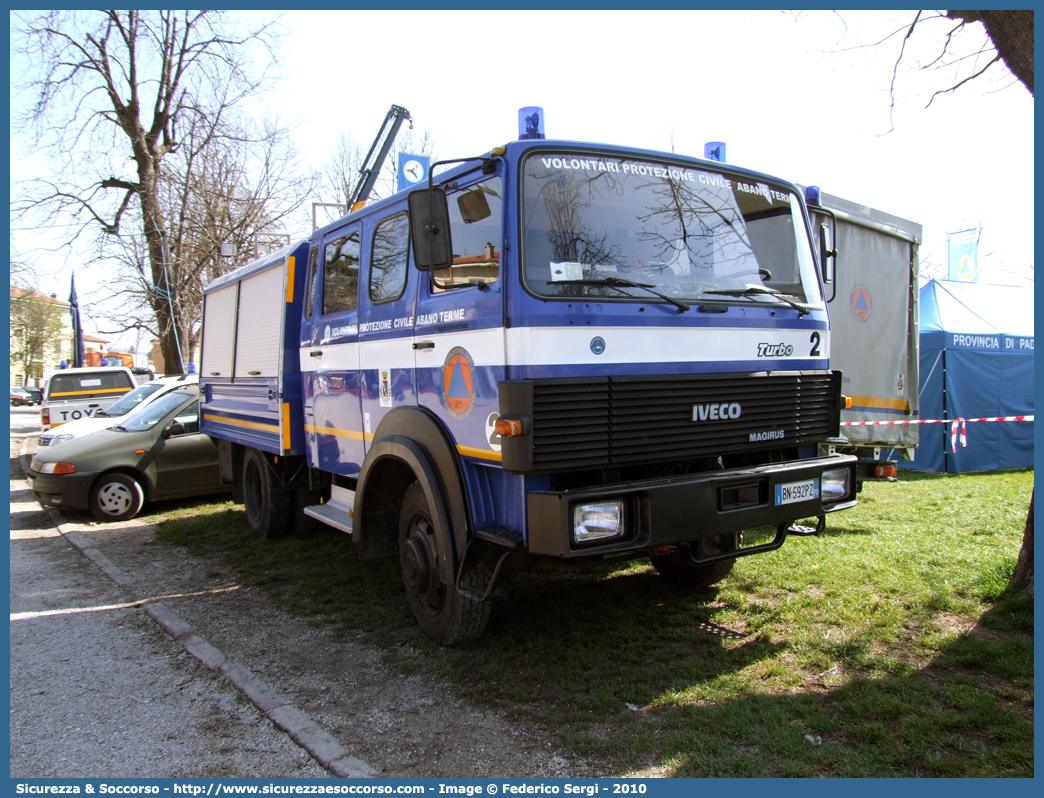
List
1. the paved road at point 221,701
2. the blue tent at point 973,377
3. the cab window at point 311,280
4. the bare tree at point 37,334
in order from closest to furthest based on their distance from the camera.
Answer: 1. the paved road at point 221,701
2. the cab window at point 311,280
3. the blue tent at point 973,377
4. the bare tree at point 37,334

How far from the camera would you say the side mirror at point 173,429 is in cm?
923

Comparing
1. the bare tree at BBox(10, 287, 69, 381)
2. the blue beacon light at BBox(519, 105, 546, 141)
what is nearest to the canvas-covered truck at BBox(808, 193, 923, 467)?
the blue beacon light at BBox(519, 105, 546, 141)

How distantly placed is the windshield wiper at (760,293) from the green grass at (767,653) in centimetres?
197

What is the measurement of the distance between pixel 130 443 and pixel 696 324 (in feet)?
26.3

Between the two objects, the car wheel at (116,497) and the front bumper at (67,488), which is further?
the car wheel at (116,497)

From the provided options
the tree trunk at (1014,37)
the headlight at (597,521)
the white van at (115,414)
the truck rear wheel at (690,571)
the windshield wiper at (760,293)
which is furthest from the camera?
the white van at (115,414)

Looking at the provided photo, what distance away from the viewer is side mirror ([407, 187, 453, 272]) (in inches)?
145

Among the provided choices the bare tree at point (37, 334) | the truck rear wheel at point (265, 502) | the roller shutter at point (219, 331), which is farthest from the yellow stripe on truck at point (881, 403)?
the bare tree at point (37, 334)

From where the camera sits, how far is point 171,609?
5.35 metres

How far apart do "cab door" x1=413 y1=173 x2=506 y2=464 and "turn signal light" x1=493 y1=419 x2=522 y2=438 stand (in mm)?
202

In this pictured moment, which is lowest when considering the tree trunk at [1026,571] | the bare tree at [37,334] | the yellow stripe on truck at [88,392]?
the tree trunk at [1026,571]

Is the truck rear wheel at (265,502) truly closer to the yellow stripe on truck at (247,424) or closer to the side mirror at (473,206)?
the yellow stripe on truck at (247,424)

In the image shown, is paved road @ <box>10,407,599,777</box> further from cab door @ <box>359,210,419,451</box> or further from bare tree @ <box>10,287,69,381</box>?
bare tree @ <box>10,287,69,381</box>

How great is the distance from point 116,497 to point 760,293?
837 cm
